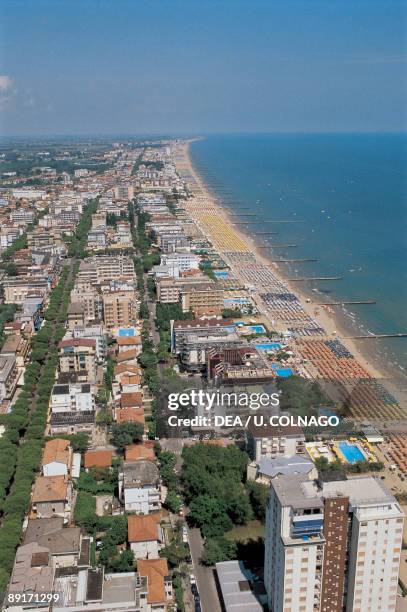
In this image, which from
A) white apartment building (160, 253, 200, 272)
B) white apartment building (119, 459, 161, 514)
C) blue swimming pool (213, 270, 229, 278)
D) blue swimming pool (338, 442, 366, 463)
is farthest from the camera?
white apartment building (160, 253, 200, 272)

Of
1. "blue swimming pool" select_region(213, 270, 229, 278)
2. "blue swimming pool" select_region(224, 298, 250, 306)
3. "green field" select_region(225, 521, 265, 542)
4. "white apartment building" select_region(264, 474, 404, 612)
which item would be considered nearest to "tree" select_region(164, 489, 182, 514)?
"green field" select_region(225, 521, 265, 542)

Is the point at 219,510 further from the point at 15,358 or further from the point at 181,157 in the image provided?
the point at 181,157

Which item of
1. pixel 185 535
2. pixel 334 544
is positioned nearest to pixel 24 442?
pixel 185 535

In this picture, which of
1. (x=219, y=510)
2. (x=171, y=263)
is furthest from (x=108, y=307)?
(x=219, y=510)

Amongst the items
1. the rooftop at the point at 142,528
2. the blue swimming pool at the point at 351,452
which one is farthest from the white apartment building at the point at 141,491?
the blue swimming pool at the point at 351,452

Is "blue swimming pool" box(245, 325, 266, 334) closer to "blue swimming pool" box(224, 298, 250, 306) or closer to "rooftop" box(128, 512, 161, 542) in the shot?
"blue swimming pool" box(224, 298, 250, 306)

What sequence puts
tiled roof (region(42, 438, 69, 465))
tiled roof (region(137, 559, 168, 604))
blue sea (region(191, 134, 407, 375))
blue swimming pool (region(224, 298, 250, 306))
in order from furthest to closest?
blue sea (region(191, 134, 407, 375))
blue swimming pool (region(224, 298, 250, 306))
tiled roof (region(42, 438, 69, 465))
tiled roof (region(137, 559, 168, 604))

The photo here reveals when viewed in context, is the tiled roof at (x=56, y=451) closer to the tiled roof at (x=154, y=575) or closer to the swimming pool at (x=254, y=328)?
the tiled roof at (x=154, y=575)
